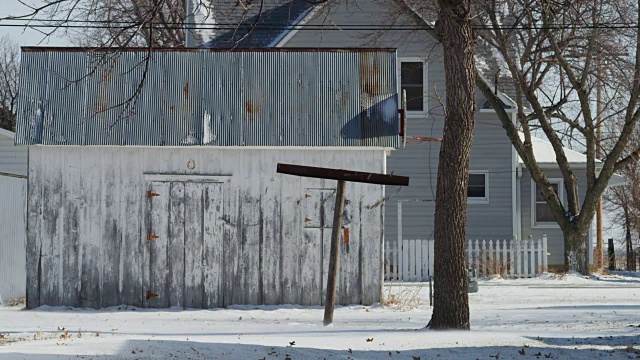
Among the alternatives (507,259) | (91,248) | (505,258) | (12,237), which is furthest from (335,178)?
(507,259)

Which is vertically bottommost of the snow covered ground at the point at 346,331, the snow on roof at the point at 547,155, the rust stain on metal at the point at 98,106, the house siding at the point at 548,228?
the snow covered ground at the point at 346,331

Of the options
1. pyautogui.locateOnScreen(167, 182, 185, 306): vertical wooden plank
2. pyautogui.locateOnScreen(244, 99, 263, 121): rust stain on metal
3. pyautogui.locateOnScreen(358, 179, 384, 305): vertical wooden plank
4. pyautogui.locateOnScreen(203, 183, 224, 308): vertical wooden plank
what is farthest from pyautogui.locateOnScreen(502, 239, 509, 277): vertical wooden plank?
pyautogui.locateOnScreen(167, 182, 185, 306): vertical wooden plank

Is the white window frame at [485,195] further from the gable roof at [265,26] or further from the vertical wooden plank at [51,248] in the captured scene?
the vertical wooden plank at [51,248]

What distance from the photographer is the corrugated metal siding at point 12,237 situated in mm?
22188

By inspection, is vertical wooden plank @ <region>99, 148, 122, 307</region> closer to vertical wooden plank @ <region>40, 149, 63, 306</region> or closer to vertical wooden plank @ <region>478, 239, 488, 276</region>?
vertical wooden plank @ <region>40, 149, 63, 306</region>

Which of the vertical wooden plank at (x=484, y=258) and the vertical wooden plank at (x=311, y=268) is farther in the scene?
the vertical wooden plank at (x=484, y=258)

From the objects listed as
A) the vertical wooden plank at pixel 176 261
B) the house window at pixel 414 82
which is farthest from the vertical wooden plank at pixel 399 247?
the vertical wooden plank at pixel 176 261

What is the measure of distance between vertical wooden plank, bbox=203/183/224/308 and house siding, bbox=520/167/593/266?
17.6 meters

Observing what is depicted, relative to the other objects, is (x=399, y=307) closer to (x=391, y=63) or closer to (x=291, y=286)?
(x=291, y=286)

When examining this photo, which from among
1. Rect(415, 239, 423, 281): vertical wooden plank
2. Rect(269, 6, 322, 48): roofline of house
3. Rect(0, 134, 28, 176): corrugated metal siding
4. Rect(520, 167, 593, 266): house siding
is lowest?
Rect(415, 239, 423, 281): vertical wooden plank

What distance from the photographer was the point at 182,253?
20203 mm

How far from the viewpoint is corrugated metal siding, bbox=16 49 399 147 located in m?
20.3

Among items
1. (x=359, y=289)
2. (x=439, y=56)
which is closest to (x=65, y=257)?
(x=359, y=289)

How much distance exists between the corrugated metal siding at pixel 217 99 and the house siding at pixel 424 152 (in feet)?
38.4
